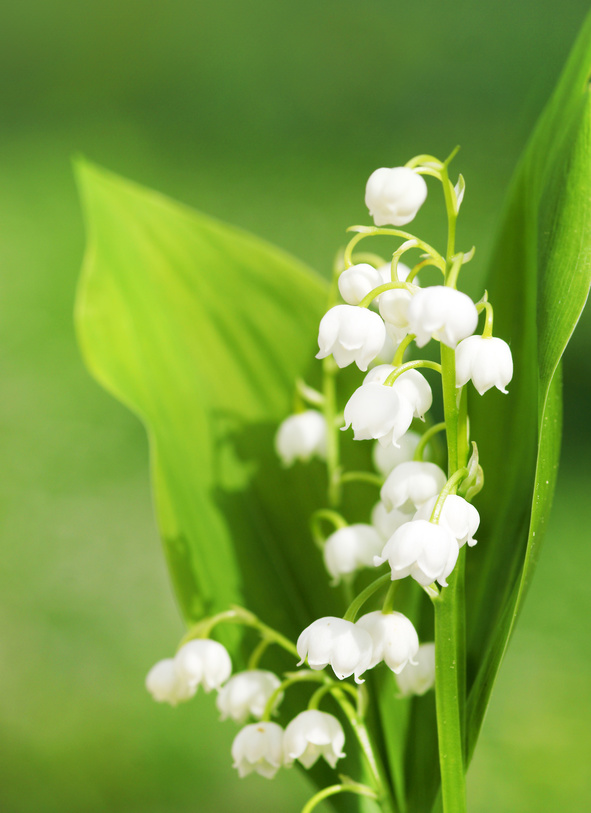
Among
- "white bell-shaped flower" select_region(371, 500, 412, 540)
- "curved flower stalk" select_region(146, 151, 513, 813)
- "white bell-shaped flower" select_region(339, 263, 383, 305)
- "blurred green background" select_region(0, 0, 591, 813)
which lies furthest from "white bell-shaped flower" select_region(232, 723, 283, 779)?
"blurred green background" select_region(0, 0, 591, 813)

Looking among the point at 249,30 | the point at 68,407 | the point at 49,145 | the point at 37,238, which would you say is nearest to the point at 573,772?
the point at 68,407

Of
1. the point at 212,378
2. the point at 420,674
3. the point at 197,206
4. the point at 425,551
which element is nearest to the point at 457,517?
the point at 425,551

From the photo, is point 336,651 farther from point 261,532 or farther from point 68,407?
point 68,407

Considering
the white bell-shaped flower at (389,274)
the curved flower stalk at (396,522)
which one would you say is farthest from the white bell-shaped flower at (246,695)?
the white bell-shaped flower at (389,274)

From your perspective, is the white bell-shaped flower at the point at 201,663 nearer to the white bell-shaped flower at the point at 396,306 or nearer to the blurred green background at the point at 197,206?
the white bell-shaped flower at the point at 396,306

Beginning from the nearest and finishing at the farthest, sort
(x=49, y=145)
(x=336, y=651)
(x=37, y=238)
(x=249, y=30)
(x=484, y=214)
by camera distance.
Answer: (x=336, y=651)
(x=484, y=214)
(x=37, y=238)
(x=49, y=145)
(x=249, y=30)
